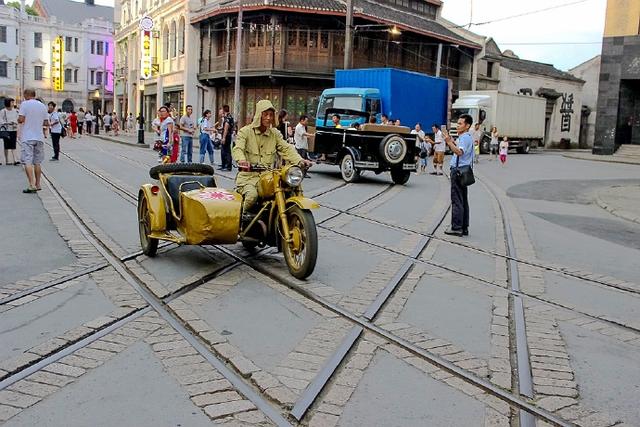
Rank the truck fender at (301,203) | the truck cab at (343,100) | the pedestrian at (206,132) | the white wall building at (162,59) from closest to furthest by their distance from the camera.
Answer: the truck fender at (301,203), the pedestrian at (206,132), the truck cab at (343,100), the white wall building at (162,59)

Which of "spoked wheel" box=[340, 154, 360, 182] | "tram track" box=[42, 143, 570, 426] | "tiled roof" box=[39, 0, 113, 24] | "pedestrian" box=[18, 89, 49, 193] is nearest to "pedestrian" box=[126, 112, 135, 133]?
"tiled roof" box=[39, 0, 113, 24]

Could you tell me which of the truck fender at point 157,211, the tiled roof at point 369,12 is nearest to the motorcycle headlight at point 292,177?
the truck fender at point 157,211

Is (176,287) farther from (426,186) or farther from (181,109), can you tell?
(181,109)

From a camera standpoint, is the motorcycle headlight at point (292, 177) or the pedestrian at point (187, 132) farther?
the pedestrian at point (187, 132)

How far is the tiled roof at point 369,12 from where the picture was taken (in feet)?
116

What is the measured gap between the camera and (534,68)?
5541cm

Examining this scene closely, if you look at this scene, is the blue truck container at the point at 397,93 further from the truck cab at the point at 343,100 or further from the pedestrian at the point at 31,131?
the pedestrian at the point at 31,131

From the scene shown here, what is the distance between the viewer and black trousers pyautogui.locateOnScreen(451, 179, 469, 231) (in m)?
9.71

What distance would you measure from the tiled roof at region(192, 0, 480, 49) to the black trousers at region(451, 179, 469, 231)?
27.3 m

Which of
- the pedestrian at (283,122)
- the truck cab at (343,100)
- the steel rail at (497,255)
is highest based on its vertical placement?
the truck cab at (343,100)

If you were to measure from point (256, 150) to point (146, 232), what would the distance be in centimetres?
157

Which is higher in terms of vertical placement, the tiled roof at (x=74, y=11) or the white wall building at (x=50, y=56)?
the tiled roof at (x=74, y=11)

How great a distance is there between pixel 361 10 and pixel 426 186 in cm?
2170

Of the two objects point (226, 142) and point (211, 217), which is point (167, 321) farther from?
point (226, 142)
